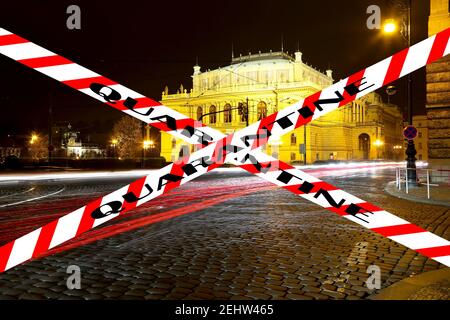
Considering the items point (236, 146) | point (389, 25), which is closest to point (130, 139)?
point (389, 25)

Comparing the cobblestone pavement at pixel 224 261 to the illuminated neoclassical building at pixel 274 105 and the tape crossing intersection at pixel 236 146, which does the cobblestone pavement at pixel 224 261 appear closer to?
the tape crossing intersection at pixel 236 146

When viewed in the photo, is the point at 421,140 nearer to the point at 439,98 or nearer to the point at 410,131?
the point at 439,98

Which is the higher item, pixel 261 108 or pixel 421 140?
pixel 261 108

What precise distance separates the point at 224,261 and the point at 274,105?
7178 cm

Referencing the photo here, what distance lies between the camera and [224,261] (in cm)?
543

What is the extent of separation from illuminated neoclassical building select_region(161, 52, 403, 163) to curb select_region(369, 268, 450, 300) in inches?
2701

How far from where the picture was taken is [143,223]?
8.61 metres

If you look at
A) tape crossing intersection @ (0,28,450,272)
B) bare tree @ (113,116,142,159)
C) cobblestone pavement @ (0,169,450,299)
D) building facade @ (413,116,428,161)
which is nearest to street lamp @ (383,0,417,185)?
cobblestone pavement @ (0,169,450,299)

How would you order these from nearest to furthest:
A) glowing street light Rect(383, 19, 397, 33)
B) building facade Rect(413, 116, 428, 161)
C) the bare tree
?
glowing street light Rect(383, 19, 397, 33)
the bare tree
building facade Rect(413, 116, 428, 161)

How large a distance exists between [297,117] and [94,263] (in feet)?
13.4

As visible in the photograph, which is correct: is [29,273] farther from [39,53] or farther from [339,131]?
[339,131]

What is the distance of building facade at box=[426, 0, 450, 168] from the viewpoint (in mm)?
17109

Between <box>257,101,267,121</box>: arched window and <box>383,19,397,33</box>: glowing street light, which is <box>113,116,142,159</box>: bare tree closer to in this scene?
<box>257,101,267,121</box>: arched window
